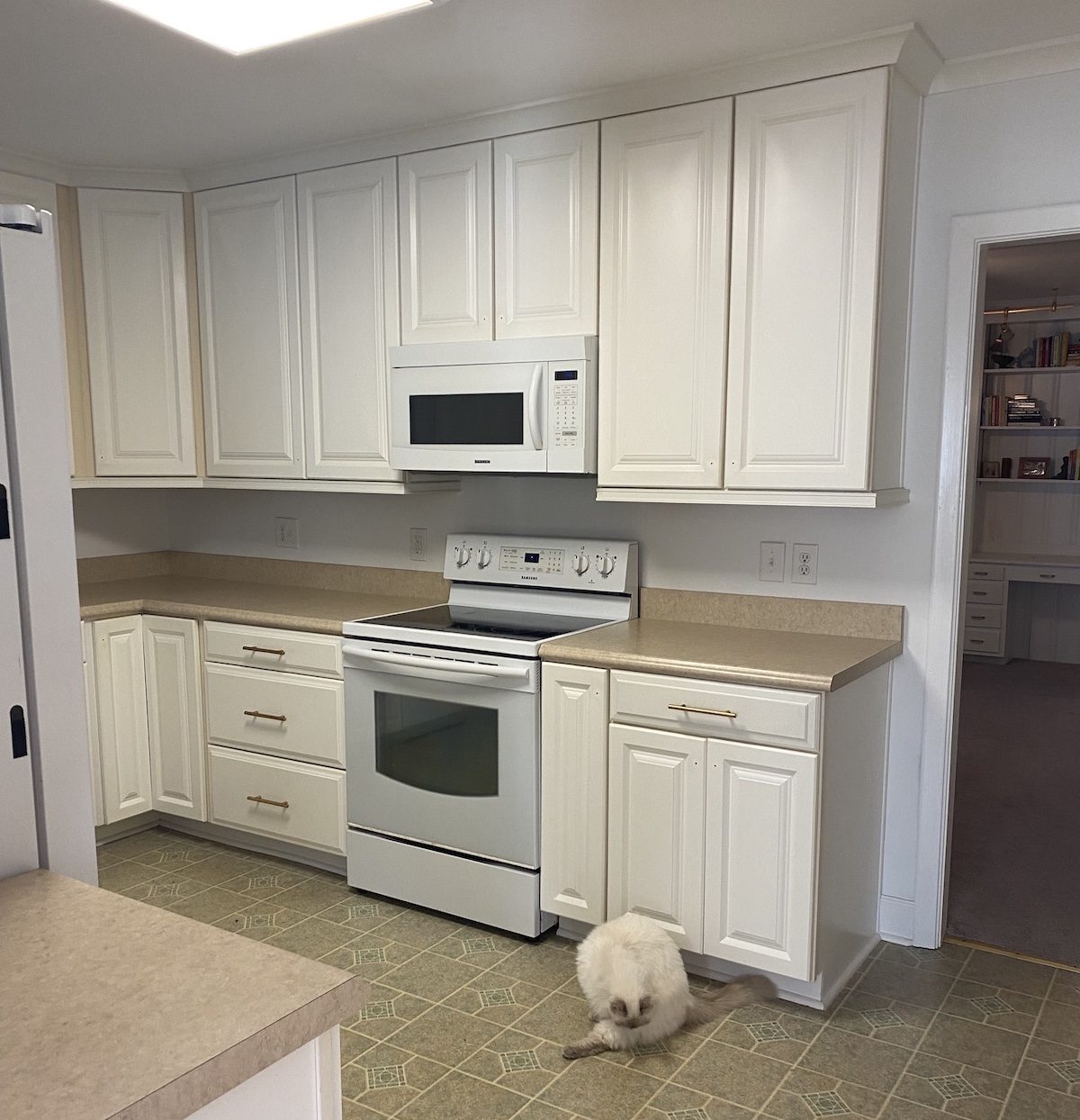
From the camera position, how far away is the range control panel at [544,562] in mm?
3191

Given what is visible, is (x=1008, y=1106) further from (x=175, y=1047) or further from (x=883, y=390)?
(x=175, y=1047)

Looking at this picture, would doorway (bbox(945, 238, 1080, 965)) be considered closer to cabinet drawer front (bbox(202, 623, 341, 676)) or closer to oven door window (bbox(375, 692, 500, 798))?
oven door window (bbox(375, 692, 500, 798))

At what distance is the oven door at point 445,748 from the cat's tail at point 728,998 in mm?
583

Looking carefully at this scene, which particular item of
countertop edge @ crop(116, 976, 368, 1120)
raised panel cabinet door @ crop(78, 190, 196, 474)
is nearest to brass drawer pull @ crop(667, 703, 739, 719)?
countertop edge @ crop(116, 976, 368, 1120)

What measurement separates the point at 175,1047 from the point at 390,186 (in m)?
2.83

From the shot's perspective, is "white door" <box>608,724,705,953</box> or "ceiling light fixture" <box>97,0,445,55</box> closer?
"ceiling light fixture" <box>97,0,445,55</box>

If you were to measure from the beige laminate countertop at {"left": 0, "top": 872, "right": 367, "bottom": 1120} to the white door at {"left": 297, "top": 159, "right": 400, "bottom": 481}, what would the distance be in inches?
91.6

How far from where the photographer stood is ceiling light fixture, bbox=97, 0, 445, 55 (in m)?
1.77

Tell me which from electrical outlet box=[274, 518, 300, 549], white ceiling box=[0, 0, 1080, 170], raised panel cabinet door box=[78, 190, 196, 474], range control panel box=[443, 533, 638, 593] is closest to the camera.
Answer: white ceiling box=[0, 0, 1080, 170]

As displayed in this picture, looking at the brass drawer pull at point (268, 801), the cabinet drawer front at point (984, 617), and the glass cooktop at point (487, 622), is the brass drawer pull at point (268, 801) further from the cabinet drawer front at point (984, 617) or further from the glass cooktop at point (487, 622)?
the cabinet drawer front at point (984, 617)

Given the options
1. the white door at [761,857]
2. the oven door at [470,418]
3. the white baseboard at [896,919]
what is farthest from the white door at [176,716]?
the white baseboard at [896,919]

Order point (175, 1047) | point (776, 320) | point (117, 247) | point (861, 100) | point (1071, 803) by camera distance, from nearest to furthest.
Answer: point (175, 1047) → point (861, 100) → point (776, 320) → point (117, 247) → point (1071, 803)

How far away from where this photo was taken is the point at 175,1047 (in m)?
0.88

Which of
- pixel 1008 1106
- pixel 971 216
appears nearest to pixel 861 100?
pixel 971 216
